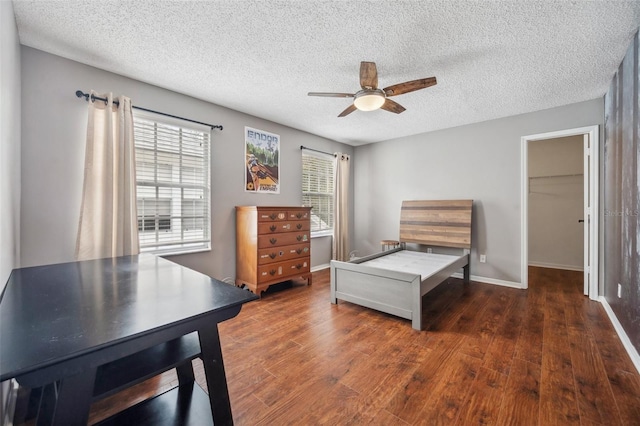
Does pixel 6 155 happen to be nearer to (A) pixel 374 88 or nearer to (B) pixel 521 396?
(A) pixel 374 88

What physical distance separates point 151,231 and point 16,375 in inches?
102

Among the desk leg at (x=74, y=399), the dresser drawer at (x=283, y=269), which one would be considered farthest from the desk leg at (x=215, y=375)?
the dresser drawer at (x=283, y=269)

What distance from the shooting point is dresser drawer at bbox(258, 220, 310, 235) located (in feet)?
10.8

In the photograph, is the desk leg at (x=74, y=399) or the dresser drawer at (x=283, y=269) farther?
the dresser drawer at (x=283, y=269)

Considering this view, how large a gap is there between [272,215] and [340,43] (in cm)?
204

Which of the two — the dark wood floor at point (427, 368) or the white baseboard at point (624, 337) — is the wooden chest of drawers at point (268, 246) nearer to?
the dark wood floor at point (427, 368)

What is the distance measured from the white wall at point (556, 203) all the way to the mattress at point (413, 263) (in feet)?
9.09

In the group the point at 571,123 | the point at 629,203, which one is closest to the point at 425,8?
the point at 629,203

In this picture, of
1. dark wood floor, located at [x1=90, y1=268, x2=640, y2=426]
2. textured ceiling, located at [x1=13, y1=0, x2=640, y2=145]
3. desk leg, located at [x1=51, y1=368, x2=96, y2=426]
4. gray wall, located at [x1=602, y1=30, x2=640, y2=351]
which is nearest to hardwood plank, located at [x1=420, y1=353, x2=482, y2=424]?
dark wood floor, located at [x1=90, y1=268, x2=640, y2=426]

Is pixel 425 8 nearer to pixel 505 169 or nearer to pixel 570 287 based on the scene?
pixel 505 169

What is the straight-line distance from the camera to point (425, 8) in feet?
5.73

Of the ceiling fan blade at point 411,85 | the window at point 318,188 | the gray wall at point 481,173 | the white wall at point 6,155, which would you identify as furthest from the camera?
the window at point 318,188

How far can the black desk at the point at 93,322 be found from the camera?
2.16ft

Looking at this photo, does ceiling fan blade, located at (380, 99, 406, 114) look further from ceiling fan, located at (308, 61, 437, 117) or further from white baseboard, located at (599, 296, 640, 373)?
white baseboard, located at (599, 296, 640, 373)
